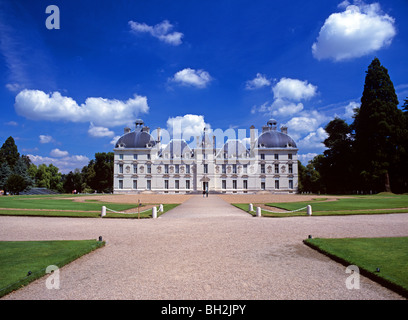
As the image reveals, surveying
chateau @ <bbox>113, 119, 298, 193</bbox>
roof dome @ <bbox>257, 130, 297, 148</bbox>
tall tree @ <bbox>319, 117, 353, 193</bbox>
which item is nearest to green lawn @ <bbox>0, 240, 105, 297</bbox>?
tall tree @ <bbox>319, 117, 353, 193</bbox>

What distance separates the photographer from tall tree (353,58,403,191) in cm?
4041

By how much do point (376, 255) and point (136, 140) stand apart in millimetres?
58586

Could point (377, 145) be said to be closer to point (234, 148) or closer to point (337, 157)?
point (337, 157)

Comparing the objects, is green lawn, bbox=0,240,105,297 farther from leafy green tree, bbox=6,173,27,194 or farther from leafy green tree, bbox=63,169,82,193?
leafy green tree, bbox=63,169,82,193

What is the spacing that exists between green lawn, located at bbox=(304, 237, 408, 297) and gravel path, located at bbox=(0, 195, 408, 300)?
0.65 feet

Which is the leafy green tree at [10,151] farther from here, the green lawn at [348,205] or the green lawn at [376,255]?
the green lawn at [376,255]

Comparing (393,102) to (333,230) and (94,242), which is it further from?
(94,242)

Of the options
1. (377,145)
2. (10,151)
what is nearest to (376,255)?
(377,145)

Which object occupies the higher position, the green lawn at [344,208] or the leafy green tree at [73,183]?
the leafy green tree at [73,183]

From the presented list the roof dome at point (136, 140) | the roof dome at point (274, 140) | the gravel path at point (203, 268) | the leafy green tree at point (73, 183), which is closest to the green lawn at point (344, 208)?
the gravel path at point (203, 268)

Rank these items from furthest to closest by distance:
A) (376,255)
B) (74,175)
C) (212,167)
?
(74,175), (212,167), (376,255)

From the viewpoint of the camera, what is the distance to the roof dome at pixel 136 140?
61.3 meters

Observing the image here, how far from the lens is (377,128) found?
40875 mm
